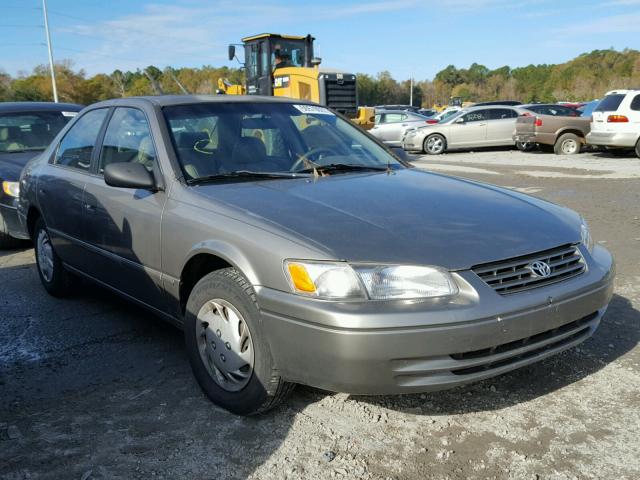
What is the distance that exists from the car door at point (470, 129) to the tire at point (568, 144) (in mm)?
2484

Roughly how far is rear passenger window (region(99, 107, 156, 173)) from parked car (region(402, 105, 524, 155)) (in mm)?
16620

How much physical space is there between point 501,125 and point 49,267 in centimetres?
1700

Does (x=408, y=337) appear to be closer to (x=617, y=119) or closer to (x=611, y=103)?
(x=617, y=119)

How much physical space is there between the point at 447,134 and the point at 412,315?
18.3 metres

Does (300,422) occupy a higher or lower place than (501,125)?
lower

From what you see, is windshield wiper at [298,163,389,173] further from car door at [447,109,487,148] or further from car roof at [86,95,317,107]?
car door at [447,109,487,148]

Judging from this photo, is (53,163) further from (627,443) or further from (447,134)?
(447,134)

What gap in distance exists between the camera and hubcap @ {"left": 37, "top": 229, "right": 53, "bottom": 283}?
16.8ft

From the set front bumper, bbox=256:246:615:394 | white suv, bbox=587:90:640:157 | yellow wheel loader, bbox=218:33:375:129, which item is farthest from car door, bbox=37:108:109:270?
white suv, bbox=587:90:640:157

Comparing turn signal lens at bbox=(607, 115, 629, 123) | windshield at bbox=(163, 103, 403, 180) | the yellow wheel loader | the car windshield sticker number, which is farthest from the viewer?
the yellow wheel loader

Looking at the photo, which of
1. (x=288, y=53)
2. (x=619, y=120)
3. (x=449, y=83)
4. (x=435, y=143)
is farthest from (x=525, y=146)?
(x=449, y=83)

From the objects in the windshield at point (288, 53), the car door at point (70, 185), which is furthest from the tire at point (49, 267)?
the windshield at point (288, 53)

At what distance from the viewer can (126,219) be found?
379 centimetres

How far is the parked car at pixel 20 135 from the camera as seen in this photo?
6719mm
